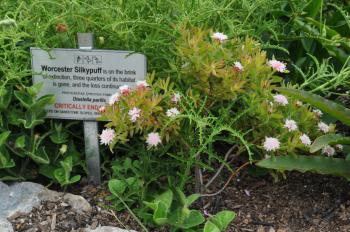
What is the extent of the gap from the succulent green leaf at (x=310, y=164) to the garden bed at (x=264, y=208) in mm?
134

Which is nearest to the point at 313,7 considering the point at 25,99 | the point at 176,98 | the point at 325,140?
the point at 325,140

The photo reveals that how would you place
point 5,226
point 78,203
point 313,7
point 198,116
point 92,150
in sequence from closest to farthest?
1. point 198,116
2. point 5,226
3. point 78,203
4. point 92,150
5. point 313,7

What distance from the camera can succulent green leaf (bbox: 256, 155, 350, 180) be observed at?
1.66 metres

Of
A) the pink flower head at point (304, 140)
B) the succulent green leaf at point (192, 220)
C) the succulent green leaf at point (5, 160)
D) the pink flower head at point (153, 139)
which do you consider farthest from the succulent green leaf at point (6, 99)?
the pink flower head at point (304, 140)

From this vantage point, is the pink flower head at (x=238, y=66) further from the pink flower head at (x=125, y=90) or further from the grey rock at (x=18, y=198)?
the grey rock at (x=18, y=198)

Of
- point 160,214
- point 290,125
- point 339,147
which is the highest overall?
point 290,125

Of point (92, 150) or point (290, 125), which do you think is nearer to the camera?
point (290, 125)

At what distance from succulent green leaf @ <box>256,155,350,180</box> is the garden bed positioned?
0.44 ft

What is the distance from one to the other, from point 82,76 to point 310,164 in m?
0.72

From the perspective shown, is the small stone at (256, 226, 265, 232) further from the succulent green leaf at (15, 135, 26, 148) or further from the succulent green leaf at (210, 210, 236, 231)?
the succulent green leaf at (15, 135, 26, 148)

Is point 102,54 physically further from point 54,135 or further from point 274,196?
point 274,196

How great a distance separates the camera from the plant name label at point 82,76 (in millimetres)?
1742

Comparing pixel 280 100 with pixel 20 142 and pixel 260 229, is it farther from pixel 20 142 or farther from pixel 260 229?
pixel 20 142

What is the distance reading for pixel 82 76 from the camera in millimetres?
1777
